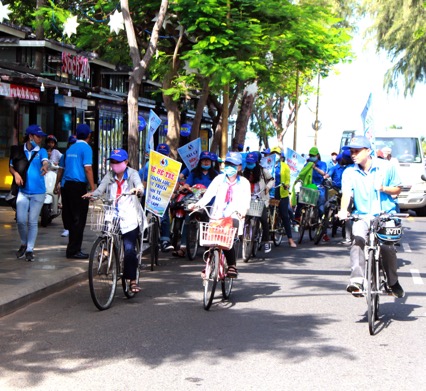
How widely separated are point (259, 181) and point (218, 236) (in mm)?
4983

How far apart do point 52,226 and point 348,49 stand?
343 inches

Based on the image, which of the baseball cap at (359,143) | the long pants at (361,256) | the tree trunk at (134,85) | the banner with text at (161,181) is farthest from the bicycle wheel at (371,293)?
the tree trunk at (134,85)

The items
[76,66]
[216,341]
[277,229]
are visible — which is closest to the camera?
[216,341]

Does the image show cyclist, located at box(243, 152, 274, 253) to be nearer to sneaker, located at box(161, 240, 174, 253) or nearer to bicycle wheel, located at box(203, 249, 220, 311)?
sneaker, located at box(161, 240, 174, 253)

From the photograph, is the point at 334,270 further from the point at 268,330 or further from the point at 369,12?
the point at 369,12

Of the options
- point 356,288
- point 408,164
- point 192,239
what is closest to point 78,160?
point 192,239

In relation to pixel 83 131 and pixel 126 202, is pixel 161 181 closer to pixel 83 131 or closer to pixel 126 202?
pixel 83 131

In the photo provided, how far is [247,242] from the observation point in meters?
13.5

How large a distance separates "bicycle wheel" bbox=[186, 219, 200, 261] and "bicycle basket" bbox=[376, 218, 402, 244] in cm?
526

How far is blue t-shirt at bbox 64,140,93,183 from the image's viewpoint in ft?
39.7

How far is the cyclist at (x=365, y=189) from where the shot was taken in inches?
321

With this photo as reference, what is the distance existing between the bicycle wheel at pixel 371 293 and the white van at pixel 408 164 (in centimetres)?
1864

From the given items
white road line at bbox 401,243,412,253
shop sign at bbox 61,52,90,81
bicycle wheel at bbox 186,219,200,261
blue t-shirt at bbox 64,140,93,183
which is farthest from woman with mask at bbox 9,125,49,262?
shop sign at bbox 61,52,90,81

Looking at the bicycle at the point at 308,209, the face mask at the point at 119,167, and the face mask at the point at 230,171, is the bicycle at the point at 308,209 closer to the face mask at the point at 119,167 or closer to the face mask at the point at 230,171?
the face mask at the point at 230,171
